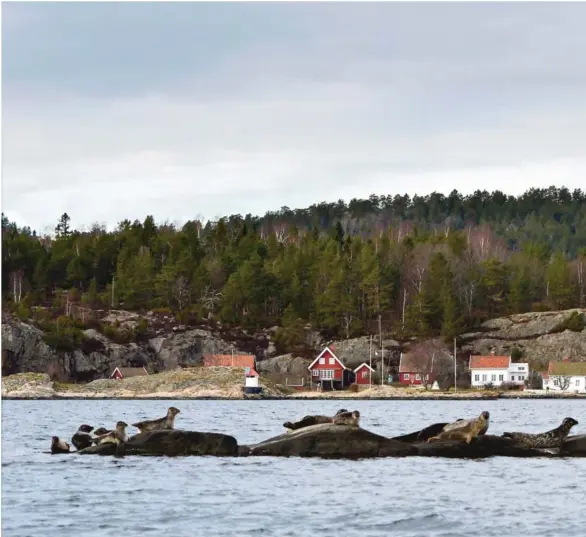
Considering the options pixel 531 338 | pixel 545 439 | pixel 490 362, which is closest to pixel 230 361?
pixel 490 362

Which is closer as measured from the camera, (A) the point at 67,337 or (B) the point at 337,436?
(B) the point at 337,436

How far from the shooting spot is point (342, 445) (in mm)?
35500

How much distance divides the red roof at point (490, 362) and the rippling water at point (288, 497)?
9782 cm

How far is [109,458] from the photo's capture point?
118ft

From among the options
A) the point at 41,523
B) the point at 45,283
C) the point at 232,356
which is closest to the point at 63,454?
the point at 41,523

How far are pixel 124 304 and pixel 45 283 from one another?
16380mm

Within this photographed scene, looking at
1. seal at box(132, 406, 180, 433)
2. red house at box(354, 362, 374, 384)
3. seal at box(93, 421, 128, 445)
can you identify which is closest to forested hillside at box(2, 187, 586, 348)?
red house at box(354, 362, 374, 384)

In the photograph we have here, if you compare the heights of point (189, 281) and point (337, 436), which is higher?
point (189, 281)

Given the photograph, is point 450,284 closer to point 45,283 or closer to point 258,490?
point 45,283

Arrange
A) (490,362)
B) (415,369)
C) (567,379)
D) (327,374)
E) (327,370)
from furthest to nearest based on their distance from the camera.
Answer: (327,370) → (327,374) → (415,369) → (490,362) → (567,379)

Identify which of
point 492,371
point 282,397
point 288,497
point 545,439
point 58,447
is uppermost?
point 492,371

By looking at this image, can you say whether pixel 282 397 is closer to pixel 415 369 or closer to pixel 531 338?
pixel 415 369

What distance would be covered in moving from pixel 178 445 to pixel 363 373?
331 ft

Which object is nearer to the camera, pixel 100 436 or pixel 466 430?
pixel 466 430
